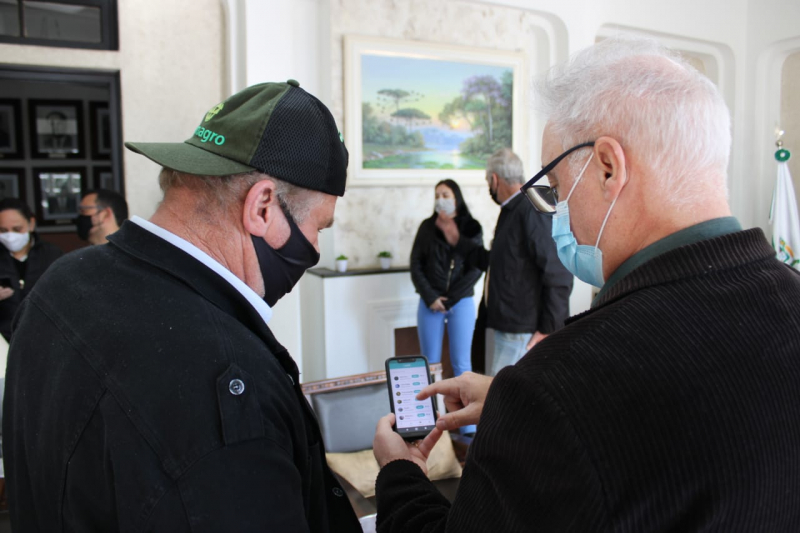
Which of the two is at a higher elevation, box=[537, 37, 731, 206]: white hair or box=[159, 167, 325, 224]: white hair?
box=[537, 37, 731, 206]: white hair

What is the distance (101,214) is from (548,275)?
2.48 m

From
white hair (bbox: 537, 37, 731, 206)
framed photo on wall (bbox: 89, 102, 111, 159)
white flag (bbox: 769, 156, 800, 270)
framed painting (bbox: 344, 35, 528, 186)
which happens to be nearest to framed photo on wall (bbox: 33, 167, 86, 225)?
Result: framed photo on wall (bbox: 89, 102, 111, 159)

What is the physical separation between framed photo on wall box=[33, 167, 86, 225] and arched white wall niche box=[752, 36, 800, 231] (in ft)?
21.7

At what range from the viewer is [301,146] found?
939 mm

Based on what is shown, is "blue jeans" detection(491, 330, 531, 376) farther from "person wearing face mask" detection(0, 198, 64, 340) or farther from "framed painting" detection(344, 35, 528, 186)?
"person wearing face mask" detection(0, 198, 64, 340)

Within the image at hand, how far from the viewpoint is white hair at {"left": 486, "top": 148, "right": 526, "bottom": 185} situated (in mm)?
3434

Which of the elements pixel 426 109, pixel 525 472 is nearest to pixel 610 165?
pixel 525 472

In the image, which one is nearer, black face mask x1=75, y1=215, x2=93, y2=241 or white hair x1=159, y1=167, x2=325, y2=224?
white hair x1=159, y1=167, x2=325, y2=224

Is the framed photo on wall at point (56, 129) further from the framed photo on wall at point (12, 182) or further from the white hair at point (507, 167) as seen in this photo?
the white hair at point (507, 167)

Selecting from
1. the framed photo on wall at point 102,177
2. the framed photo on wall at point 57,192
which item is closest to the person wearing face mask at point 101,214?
the framed photo on wall at point 102,177

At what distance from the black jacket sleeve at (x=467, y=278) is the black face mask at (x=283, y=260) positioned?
3.01 meters

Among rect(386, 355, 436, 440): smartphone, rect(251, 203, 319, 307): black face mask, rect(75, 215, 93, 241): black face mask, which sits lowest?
rect(386, 355, 436, 440): smartphone

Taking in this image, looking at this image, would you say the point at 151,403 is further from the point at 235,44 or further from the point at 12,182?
the point at 12,182

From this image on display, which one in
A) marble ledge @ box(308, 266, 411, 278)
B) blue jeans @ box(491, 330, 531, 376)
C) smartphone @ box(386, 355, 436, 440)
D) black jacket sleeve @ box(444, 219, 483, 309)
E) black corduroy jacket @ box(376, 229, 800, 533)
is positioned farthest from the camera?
marble ledge @ box(308, 266, 411, 278)
